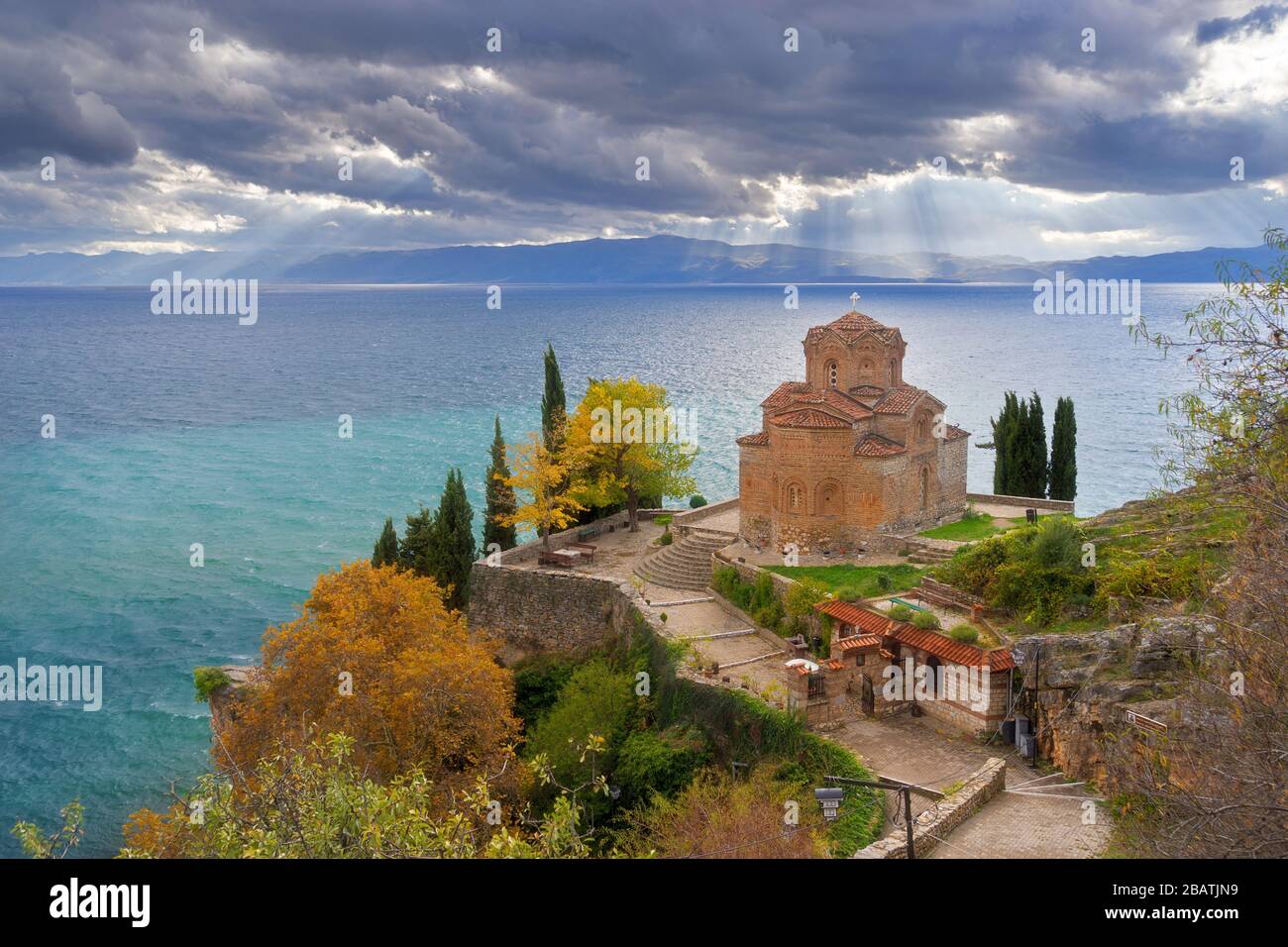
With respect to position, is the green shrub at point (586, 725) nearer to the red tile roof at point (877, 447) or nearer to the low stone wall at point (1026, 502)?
the red tile roof at point (877, 447)

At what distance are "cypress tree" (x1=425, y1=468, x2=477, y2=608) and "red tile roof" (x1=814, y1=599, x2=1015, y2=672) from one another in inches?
763

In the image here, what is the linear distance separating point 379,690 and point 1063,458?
36251mm

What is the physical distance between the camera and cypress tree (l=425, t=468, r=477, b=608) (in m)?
44.5

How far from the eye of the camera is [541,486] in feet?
140

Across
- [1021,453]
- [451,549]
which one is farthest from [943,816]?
[1021,453]

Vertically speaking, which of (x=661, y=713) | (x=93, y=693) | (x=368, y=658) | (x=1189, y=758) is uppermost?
(x=1189, y=758)

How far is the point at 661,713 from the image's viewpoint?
3062cm

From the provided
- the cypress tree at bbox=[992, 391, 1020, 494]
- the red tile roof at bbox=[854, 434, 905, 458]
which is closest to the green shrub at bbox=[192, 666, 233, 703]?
the red tile roof at bbox=[854, 434, 905, 458]

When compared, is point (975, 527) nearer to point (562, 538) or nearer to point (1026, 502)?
point (1026, 502)

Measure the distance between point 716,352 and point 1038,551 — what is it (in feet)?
473

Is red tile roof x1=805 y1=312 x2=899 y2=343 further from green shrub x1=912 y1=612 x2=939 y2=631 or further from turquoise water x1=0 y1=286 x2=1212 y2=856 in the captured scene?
green shrub x1=912 y1=612 x2=939 y2=631

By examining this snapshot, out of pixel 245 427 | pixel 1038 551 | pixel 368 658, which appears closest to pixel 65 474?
pixel 245 427
